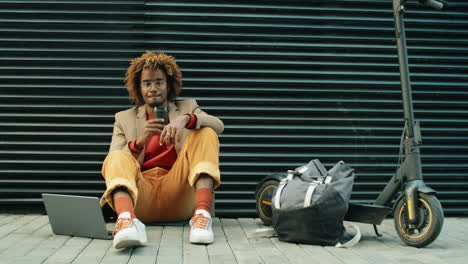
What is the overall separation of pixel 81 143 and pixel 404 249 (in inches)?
117

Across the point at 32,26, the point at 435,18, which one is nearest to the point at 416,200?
the point at 435,18

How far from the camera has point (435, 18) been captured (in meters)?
4.79

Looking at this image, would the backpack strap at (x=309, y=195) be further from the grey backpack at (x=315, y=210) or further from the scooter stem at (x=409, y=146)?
the scooter stem at (x=409, y=146)

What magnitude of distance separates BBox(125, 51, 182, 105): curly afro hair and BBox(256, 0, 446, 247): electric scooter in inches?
68.6

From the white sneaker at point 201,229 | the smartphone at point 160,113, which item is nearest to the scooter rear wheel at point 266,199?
the white sneaker at point 201,229

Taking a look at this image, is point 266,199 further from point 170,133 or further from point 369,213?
point 170,133

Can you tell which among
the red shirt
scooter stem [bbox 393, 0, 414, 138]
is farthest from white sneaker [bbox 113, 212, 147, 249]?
scooter stem [bbox 393, 0, 414, 138]

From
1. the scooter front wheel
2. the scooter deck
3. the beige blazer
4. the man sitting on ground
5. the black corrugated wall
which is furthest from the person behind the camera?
the black corrugated wall

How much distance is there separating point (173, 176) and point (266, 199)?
2.69 feet

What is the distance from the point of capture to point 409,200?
10.6 ft

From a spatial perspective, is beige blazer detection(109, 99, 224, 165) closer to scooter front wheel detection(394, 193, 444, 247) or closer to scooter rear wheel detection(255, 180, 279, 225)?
scooter rear wheel detection(255, 180, 279, 225)

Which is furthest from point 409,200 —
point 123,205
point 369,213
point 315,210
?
point 123,205

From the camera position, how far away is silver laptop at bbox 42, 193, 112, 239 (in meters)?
3.21

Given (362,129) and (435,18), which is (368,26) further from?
(362,129)
